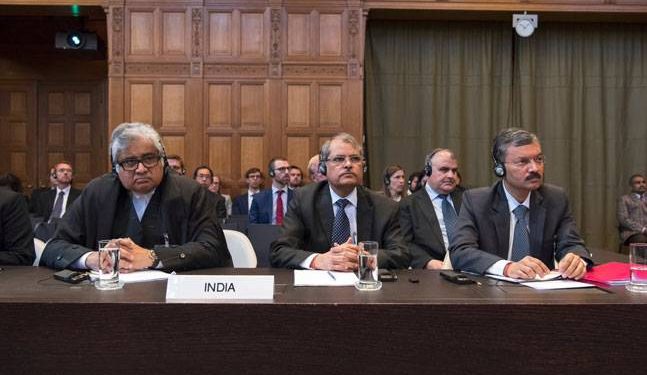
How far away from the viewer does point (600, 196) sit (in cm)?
825

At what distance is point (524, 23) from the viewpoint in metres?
7.47

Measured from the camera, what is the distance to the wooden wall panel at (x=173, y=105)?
7.37 meters

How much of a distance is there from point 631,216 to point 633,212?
2.2 inches

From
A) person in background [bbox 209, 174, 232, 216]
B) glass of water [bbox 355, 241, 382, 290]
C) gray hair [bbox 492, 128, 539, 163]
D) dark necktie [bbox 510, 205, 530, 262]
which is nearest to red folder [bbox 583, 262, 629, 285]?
dark necktie [bbox 510, 205, 530, 262]

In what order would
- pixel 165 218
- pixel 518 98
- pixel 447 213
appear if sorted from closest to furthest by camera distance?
1. pixel 165 218
2. pixel 447 213
3. pixel 518 98

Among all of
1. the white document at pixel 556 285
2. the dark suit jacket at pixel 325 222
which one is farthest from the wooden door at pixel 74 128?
the white document at pixel 556 285

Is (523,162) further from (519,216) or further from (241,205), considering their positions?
(241,205)

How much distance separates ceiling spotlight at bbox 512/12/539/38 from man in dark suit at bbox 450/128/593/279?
5.44m

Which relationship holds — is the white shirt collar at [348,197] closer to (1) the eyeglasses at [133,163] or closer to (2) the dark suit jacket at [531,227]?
(2) the dark suit jacket at [531,227]

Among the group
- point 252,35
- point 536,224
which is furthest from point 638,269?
point 252,35

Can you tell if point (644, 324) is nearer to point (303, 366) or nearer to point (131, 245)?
point (303, 366)

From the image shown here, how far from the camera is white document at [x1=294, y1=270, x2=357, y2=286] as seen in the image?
189 centimetres

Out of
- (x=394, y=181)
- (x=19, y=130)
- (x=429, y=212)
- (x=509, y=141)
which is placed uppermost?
(x=19, y=130)

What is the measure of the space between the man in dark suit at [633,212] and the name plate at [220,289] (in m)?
6.80
